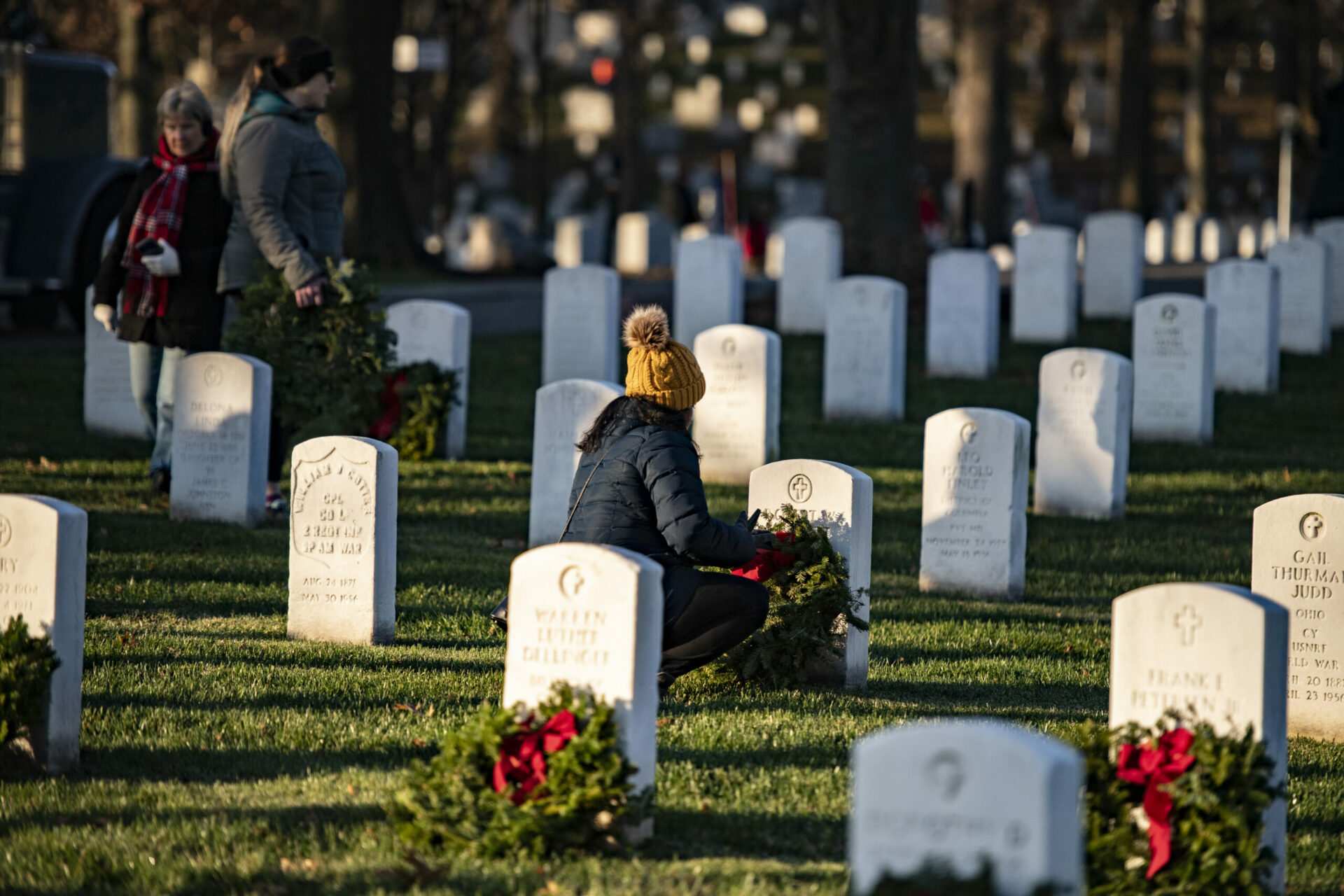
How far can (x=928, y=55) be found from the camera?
7662 centimetres

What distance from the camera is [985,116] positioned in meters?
33.1

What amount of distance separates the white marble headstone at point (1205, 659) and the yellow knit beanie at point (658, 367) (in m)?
1.89

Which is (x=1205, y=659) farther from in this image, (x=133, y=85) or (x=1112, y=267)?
(x=133, y=85)

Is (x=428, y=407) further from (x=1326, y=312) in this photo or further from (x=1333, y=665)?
(x=1326, y=312)

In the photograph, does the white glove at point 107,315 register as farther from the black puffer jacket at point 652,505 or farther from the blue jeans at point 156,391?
the black puffer jacket at point 652,505

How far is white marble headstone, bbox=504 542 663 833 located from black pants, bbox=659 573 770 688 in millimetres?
1395

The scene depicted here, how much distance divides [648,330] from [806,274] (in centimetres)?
1382

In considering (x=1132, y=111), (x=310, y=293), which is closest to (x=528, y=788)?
(x=310, y=293)

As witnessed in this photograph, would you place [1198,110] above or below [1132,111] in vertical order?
above

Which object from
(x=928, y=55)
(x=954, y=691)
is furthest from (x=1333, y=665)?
(x=928, y=55)

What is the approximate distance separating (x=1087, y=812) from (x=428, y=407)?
7890 millimetres

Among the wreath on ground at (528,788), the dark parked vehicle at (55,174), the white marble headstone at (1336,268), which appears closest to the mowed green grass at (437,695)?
the wreath on ground at (528,788)

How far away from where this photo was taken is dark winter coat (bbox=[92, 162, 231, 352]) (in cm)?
994

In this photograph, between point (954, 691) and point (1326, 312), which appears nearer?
point (954, 691)
